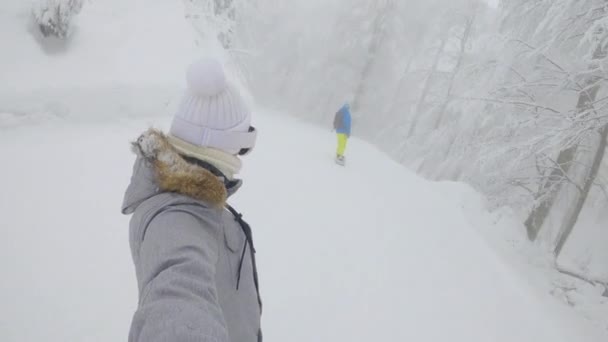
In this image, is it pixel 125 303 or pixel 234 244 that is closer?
pixel 234 244

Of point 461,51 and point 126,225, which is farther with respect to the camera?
point 461,51

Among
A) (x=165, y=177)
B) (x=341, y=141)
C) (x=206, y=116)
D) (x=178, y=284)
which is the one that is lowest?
(x=341, y=141)

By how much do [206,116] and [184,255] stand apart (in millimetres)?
710

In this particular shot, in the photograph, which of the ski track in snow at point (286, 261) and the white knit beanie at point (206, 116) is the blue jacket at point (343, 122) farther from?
the white knit beanie at point (206, 116)

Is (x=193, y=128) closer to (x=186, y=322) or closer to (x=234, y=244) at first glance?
(x=234, y=244)

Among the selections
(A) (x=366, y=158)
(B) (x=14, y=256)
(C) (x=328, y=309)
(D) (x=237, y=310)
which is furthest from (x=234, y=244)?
(A) (x=366, y=158)

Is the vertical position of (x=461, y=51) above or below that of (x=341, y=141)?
above

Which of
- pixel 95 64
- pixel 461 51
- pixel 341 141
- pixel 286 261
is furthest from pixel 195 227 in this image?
pixel 461 51

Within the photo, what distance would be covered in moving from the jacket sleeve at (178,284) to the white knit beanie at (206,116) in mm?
407

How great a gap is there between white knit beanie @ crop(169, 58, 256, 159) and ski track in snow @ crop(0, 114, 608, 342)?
8.38 feet

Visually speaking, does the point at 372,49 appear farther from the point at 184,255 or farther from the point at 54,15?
the point at 184,255

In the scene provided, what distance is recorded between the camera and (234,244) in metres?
1.62

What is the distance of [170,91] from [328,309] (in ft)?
21.9

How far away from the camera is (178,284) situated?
1.09 meters
